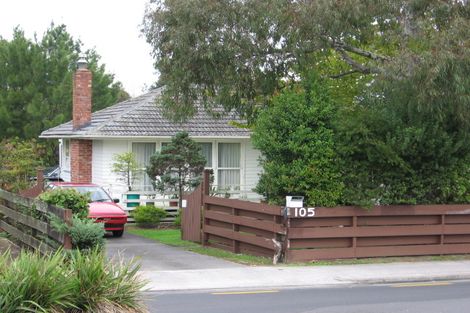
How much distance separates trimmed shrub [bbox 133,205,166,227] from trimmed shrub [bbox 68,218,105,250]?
12799mm

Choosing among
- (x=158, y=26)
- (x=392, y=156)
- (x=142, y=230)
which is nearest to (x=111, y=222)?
(x=142, y=230)

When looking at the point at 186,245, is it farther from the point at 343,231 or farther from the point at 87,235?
the point at 87,235

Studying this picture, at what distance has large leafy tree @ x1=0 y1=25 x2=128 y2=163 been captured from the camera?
39.2 metres

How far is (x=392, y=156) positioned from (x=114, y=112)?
1512cm

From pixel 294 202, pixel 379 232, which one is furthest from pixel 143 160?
pixel 379 232

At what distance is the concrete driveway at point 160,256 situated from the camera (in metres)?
14.8

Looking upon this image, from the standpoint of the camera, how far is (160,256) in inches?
647

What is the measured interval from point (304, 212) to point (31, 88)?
92.6ft

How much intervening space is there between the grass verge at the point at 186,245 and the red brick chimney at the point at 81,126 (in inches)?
171

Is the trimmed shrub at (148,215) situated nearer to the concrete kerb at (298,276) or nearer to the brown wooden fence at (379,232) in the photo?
the brown wooden fence at (379,232)

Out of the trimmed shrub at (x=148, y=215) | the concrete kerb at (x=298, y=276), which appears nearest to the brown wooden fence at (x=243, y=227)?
the concrete kerb at (x=298, y=276)

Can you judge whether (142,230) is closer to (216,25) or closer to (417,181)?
(216,25)

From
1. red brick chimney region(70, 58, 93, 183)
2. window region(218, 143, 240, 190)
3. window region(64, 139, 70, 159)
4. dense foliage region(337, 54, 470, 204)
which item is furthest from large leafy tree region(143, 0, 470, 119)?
window region(64, 139, 70, 159)

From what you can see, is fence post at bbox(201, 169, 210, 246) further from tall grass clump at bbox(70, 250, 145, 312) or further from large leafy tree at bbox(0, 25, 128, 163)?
large leafy tree at bbox(0, 25, 128, 163)
